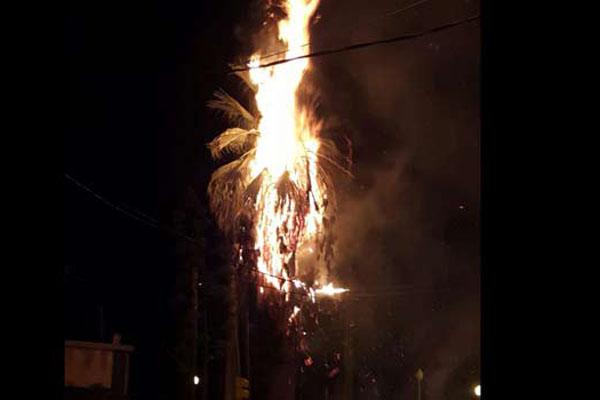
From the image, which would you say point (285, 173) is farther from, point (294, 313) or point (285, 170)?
point (294, 313)

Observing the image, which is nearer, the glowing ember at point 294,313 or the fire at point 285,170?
the fire at point 285,170

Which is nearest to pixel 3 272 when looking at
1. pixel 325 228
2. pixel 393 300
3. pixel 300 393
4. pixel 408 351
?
pixel 325 228

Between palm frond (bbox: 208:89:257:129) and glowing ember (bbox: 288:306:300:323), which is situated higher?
palm frond (bbox: 208:89:257:129)

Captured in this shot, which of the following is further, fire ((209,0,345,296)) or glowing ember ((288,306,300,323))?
glowing ember ((288,306,300,323))

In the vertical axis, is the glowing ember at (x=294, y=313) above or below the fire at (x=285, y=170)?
below

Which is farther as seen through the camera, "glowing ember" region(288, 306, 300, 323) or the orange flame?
"glowing ember" region(288, 306, 300, 323)

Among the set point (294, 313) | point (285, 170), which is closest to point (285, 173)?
point (285, 170)

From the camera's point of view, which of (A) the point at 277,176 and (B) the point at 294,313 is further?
(B) the point at 294,313

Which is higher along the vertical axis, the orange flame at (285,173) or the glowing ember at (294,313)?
the orange flame at (285,173)

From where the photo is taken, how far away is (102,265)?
32062mm

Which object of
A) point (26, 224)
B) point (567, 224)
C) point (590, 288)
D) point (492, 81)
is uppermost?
point (492, 81)

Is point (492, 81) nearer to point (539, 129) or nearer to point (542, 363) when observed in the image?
point (539, 129)

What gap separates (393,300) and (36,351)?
46.8m

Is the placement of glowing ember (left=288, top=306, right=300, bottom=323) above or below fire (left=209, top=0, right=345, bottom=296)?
below
